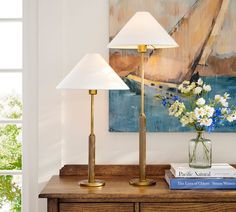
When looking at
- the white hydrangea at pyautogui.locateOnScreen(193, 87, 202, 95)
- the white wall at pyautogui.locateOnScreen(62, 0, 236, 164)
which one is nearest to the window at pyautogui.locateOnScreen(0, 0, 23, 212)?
the white wall at pyautogui.locateOnScreen(62, 0, 236, 164)

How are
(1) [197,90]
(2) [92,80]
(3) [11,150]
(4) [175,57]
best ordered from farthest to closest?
(3) [11,150] < (4) [175,57] < (1) [197,90] < (2) [92,80]

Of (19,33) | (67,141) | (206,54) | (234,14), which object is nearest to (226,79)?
(206,54)

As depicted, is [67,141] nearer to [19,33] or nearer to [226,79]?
[19,33]

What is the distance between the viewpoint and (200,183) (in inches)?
93.6

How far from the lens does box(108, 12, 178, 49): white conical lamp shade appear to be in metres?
2.38

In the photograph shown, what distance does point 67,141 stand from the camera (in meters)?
2.79

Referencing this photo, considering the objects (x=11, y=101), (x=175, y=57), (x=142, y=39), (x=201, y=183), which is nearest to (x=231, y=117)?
(x=201, y=183)

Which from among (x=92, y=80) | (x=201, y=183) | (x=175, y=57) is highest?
(x=175, y=57)

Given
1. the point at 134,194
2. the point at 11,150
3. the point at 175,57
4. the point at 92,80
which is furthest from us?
the point at 11,150

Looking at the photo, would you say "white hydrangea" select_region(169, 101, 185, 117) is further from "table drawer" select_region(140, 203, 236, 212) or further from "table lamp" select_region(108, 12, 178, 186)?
"table drawer" select_region(140, 203, 236, 212)

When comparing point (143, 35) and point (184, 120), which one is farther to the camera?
point (184, 120)

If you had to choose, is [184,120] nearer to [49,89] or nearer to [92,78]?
[92,78]

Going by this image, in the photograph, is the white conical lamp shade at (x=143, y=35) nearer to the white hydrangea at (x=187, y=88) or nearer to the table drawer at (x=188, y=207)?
the white hydrangea at (x=187, y=88)

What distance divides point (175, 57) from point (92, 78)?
0.58m
